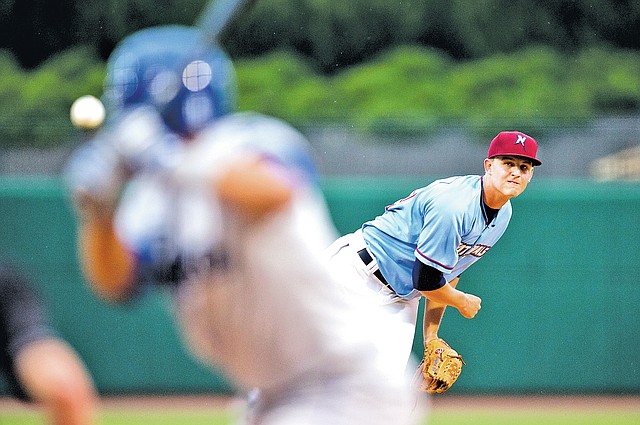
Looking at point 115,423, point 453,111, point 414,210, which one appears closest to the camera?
point 414,210

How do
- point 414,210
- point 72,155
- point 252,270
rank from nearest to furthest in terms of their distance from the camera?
1. point 252,270
2. point 414,210
3. point 72,155

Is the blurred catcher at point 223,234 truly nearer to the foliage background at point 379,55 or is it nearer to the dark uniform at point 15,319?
the dark uniform at point 15,319

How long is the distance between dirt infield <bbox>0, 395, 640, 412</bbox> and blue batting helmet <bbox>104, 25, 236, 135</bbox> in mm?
6353

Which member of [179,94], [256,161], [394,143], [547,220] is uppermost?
[394,143]

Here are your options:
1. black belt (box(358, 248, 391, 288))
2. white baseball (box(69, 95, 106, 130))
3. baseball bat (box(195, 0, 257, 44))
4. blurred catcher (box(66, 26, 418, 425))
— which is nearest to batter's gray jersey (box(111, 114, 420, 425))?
blurred catcher (box(66, 26, 418, 425))

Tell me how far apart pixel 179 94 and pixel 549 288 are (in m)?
6.66

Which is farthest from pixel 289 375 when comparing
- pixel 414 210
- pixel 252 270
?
pixel 414 210

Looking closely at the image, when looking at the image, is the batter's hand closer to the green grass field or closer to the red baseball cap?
the red baseball cap

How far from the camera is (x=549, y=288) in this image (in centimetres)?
868

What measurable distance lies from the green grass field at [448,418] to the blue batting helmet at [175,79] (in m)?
5.60

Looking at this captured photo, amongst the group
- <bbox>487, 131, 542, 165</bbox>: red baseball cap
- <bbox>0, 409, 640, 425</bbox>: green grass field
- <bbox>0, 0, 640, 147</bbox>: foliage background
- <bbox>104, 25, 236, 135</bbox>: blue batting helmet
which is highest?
<bbox>0, 0, 640, 147</bbox>: foliage background

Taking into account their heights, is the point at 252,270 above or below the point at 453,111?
below

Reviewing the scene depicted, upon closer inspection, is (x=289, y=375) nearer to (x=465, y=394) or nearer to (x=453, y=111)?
(x=465, y=394)

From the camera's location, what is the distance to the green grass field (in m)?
7.98
